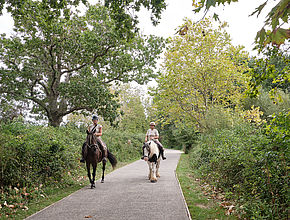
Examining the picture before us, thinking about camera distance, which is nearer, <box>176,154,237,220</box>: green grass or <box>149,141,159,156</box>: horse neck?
<box>176,154,237,220</box>: green grass

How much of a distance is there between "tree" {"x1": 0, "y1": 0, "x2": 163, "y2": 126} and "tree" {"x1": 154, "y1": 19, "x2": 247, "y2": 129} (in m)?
1.93

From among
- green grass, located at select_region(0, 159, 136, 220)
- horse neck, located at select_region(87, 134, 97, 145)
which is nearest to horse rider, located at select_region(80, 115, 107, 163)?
horse neck, located at select_region(87, 134, 97, 145)

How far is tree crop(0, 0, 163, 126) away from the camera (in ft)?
55.2

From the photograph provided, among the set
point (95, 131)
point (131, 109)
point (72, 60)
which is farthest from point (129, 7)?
point (131, 109)

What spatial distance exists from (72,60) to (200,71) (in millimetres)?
9571

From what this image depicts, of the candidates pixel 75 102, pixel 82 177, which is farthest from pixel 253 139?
pixel 75 102

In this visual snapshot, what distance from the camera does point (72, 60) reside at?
60.3 ft

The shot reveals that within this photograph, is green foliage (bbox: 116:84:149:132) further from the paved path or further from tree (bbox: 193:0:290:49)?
tree (bbox: 193:0:290:49)

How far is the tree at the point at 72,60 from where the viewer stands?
55.2ft

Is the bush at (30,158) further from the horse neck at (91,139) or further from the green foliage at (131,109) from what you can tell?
the green foliage at (131,109)

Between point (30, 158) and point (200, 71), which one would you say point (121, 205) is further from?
point (200, 71)

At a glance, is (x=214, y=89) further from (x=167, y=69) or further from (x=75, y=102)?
(x=75, y=102)

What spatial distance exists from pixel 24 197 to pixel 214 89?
54.0 feet

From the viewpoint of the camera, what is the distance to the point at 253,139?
618cm
